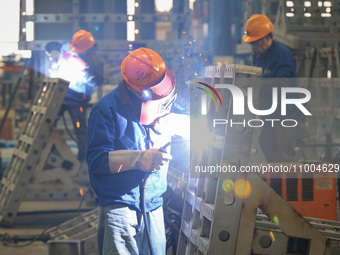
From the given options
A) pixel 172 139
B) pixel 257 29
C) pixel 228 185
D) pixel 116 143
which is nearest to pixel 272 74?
pixel 257 29

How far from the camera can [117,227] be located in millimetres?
3971

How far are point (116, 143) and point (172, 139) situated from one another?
839 mm

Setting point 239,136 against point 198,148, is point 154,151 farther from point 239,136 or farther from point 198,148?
point 198,148

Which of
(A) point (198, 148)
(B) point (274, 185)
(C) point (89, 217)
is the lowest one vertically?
(C) point (89, 217)

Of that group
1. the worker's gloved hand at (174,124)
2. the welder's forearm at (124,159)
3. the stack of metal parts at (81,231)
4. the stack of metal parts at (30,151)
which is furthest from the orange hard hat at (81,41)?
the welder's forearm at (124,159)

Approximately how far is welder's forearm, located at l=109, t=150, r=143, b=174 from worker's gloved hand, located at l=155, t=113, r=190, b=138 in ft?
1.12

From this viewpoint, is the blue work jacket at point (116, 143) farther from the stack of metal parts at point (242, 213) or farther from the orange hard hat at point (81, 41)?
the orange hard hat at point (81, 41)

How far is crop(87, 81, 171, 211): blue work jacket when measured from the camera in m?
3.94

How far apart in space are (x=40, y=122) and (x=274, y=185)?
4063 millimetres

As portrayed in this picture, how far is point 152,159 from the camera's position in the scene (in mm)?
3857

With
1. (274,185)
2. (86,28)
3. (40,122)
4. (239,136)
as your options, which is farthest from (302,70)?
(239,136)

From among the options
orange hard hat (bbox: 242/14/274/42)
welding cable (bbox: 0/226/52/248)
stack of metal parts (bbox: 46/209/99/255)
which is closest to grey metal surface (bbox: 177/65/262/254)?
stack of metal parts (bbox: 46/209/99/255)

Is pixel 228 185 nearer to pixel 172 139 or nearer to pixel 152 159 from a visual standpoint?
pixel 152 159

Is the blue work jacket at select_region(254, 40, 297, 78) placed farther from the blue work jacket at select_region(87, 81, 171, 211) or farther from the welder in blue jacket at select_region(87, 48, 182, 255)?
the blue work jacket at select_region(87, 81, 171, 211)
